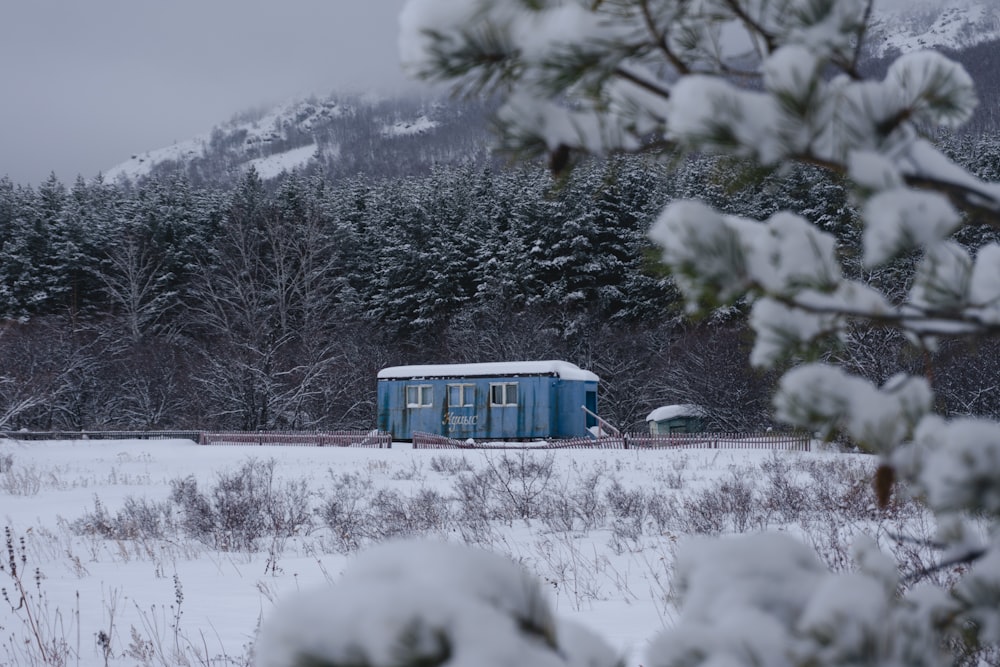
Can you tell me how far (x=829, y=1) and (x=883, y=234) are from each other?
Result: 1.54ft

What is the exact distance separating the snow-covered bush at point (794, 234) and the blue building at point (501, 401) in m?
21.9

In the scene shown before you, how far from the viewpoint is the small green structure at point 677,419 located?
2658 cm

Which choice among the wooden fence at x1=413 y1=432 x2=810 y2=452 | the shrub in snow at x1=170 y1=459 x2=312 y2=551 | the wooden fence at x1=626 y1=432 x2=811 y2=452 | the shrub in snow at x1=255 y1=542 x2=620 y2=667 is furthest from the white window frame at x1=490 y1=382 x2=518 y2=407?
the shrub in snow at x1=255 y1=542 x2=620 y2=667

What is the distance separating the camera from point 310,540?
7832 mm

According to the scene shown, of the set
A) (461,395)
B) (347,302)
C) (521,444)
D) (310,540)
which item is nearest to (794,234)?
(310,540)

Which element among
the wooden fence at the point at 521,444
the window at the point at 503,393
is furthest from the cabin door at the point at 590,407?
the window at the point at 503,393

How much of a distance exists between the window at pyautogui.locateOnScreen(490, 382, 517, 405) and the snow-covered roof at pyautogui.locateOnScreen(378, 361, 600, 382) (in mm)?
304

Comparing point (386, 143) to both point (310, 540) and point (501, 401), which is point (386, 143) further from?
point (310, 540)

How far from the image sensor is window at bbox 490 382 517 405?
23953 mm

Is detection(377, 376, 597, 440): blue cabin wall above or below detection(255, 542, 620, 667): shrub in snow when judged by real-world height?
below

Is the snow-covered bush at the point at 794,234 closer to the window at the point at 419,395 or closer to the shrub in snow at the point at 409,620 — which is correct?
the shrub in snow at the point at 409,620

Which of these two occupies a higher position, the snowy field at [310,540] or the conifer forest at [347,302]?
the conifer forest at [347,302]

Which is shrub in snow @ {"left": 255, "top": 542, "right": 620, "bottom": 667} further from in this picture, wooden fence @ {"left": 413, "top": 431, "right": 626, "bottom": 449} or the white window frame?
the white window frame

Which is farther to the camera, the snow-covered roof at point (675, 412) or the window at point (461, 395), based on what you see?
the snow-covered roof at point (675, 412)
